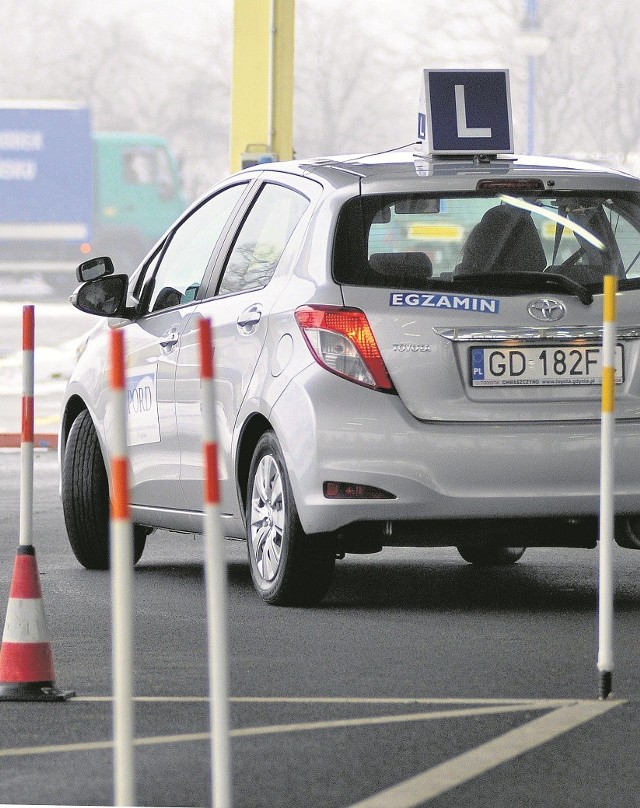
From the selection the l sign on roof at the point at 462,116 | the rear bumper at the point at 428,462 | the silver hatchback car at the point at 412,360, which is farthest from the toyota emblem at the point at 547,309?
the l sign on roof at the point at 462,116

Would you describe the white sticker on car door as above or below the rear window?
below

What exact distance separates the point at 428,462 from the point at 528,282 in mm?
779

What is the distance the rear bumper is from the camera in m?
6.75


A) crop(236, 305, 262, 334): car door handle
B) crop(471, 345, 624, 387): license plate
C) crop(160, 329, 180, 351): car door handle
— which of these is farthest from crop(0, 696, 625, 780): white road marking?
crop(160, 329, 180, 351): car door handle

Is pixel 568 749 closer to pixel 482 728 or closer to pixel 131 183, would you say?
pixel 482 728

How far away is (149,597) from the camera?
24.9 feet

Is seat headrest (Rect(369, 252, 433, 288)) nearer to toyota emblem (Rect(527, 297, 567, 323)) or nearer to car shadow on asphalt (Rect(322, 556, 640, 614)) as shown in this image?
toyota emblem (Rect(527, 297, 567, 323))

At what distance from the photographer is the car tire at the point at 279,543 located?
22.9 ft

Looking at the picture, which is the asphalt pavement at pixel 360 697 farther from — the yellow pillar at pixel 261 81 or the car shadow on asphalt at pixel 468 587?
the yellow pillar at pixel 261 81

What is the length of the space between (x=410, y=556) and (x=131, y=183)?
3925 centimetres

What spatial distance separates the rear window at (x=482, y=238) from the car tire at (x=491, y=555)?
1.96 meters

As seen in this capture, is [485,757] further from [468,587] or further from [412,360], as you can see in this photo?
[468,587]

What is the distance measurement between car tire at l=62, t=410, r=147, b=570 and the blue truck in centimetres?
3806

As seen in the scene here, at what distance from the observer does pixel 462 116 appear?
7660 mm
